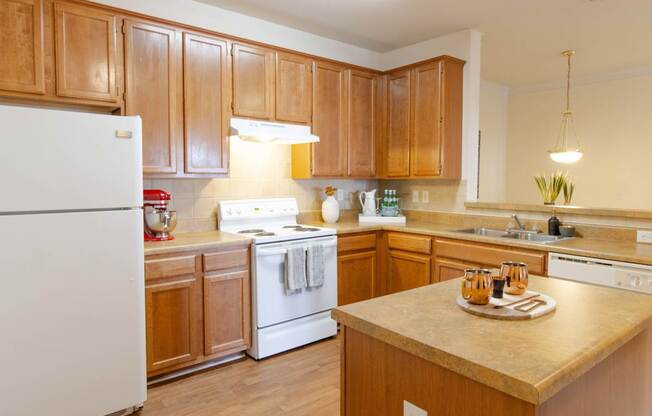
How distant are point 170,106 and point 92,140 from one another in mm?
880

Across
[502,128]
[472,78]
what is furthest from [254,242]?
[502,128]

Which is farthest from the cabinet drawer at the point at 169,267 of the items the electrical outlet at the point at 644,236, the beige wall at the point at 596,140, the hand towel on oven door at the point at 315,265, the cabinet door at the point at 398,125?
the beige wall at the point at 596,140

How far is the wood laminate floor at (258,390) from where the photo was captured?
232cm

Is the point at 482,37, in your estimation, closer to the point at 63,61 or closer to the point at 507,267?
the point at 507,267

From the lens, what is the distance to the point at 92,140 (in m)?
2.04

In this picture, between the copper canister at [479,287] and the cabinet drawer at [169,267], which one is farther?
the cabinet drawer at [169,267]

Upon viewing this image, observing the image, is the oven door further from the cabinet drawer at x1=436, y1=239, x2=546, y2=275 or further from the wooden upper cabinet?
the wooden upper cabinet

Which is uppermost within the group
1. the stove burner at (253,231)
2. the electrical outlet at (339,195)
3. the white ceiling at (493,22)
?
the white ceiling at (493,22)

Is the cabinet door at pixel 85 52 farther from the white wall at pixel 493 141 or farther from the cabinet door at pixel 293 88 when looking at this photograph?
the white wall at pixel 493 141

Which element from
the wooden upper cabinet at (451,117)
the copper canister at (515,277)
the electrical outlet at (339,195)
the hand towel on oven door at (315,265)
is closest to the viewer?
the copper canister at (515,277)

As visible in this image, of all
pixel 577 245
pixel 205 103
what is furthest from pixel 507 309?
pixel 205 103

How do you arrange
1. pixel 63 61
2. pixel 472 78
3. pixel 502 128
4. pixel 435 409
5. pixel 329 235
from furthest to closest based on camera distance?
pixel 502 128, pixel 472 78, pixel 329 235, pixel 63 61, pixel 435 409

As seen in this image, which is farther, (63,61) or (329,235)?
(329,235)

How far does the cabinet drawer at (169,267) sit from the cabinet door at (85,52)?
1061 mm
